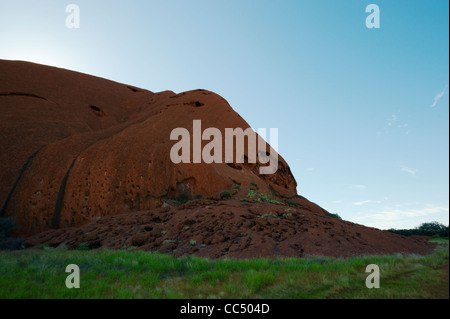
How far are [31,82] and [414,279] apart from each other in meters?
35.0

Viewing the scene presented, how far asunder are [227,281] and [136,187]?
49.5 ft

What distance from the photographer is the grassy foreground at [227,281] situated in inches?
188

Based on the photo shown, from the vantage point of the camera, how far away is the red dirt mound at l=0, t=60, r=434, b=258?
1213 cm

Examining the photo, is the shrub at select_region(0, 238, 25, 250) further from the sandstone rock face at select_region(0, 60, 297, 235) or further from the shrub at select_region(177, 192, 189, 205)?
the shrub at select_region(177, 192, 189, 205)

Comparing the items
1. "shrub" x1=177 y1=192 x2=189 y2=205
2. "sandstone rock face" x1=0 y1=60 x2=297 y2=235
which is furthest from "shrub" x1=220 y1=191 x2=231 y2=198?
"shrub" x1=177 y1=192 x2=189 y2=205

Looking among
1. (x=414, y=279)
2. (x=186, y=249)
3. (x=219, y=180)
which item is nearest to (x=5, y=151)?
(x=219, y=180)

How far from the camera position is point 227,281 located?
19.2 feet

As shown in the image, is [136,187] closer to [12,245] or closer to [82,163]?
[82,163]

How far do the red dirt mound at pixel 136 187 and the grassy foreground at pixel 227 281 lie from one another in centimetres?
332

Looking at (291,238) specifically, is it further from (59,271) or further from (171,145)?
(171,145)

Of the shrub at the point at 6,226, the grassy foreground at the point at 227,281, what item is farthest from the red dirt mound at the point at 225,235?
the grassy foreground at the point at 227,281

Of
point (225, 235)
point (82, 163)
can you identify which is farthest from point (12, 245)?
point (225, 235)

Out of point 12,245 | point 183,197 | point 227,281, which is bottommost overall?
point 12,245

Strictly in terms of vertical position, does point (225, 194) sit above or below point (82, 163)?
below
